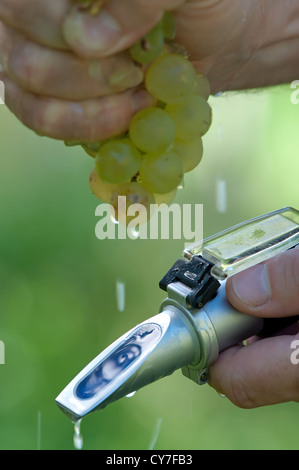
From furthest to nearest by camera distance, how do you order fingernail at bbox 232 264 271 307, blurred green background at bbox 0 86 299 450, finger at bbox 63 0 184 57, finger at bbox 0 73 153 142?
blurred green background at bbox 0 86 299 450
fingernail at bbox 232 264 271 307
finger at bbox 0 73 153 142
finger at bbox 63 0 184 57

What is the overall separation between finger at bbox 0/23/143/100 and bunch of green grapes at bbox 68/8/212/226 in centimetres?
2

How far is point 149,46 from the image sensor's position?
0.89m

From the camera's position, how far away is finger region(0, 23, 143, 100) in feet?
3.03

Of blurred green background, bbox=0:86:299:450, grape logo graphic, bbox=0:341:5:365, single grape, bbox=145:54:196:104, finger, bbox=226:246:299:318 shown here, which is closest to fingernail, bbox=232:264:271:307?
finger, bbox=226:246:299:318

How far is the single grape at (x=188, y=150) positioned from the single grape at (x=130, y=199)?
0.07 metres

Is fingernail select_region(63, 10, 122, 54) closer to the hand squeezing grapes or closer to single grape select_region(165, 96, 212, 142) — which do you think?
the hand squeezing grapes

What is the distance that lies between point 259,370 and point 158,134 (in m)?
0.45

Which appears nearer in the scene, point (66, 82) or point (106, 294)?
point (66, 82)

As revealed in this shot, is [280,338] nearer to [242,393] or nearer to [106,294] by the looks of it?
[242,393]

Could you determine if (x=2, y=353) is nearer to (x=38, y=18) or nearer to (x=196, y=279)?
(x=196, y=279)

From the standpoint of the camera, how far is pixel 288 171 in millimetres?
2473

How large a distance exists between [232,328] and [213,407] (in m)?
1.25

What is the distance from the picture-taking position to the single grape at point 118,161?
3.04ft
